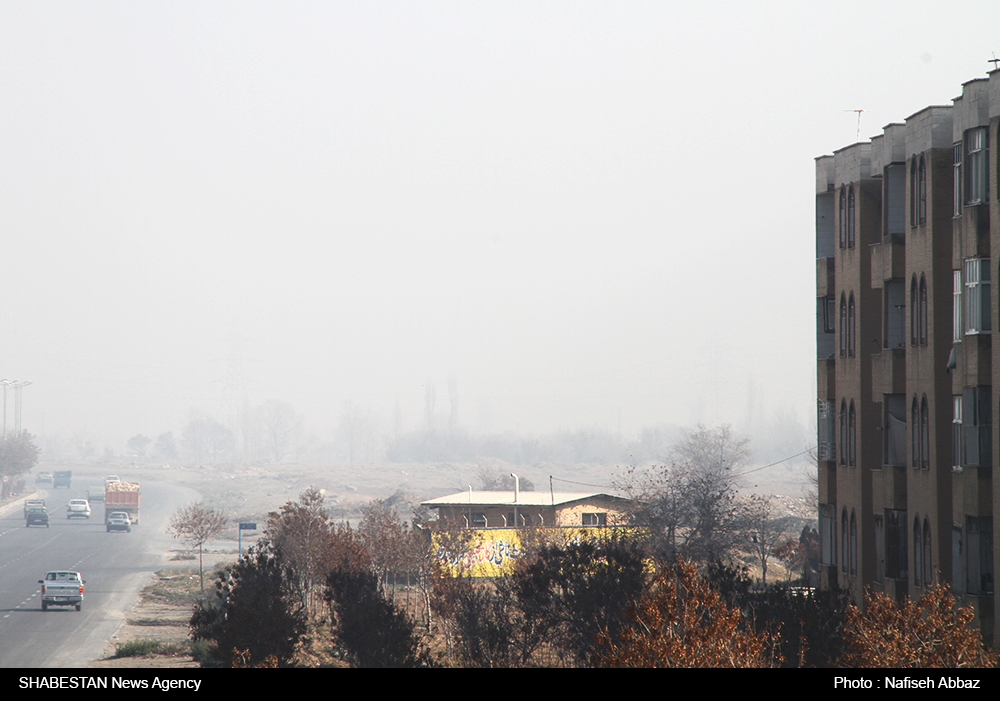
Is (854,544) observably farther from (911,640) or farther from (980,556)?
(911,640)

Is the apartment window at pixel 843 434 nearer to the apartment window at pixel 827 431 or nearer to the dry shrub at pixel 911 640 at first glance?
the apartment window at pixel 827 431

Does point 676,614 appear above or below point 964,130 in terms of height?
below

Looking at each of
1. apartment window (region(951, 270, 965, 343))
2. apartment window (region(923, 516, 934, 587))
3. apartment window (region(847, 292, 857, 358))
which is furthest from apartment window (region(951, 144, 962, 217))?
apartment window (region(923, 516, 934, 587))

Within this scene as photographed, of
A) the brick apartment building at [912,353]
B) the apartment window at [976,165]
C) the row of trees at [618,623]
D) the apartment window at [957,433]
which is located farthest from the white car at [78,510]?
the apartment window at [976,165]

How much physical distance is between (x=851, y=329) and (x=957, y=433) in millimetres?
8785

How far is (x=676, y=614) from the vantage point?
1911cm

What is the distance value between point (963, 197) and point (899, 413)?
8.23 metres

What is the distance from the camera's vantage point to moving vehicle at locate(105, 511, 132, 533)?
390 ft

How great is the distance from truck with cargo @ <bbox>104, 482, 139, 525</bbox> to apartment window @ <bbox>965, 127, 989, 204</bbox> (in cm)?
11504

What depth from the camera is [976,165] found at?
2956 centimetres
